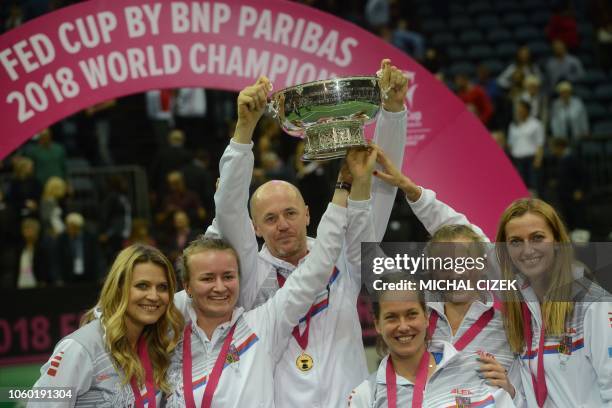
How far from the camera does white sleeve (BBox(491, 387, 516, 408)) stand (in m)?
3.94

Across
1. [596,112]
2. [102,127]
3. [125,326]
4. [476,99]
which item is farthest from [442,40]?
[125,326]

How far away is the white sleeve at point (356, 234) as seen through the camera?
14.6ft

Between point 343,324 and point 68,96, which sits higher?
point 68,96

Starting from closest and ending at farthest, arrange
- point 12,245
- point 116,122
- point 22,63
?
1. point 22,63
2. point 12,245
3. point 116,122

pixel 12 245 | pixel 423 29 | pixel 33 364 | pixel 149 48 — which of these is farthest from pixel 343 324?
pixel 423 29

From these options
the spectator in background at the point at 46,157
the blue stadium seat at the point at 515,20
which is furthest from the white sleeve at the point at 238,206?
the blue stadium seat at the point at 515,20

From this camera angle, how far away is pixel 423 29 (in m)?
17.6

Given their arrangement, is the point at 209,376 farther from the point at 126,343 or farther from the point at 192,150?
the point at 192,150

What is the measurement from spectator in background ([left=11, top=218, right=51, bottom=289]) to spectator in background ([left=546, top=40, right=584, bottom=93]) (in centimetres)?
804

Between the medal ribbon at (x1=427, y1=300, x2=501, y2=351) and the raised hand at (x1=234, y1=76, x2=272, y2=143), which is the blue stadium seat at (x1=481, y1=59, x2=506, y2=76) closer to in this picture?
the raised hand at (x1=234, y1=76, x2=272, y2=143)

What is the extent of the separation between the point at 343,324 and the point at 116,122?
391 inches

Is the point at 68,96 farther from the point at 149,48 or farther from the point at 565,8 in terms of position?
the point at 565,8

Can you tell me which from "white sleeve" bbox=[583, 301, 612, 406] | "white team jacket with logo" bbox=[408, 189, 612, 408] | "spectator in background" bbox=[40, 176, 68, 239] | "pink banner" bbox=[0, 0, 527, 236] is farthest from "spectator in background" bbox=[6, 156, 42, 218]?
"white sleeve" bbox=[583, 301, 612, 406]

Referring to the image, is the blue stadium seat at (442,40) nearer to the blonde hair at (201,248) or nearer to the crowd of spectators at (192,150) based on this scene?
the crowd of spectators at (192,150)
